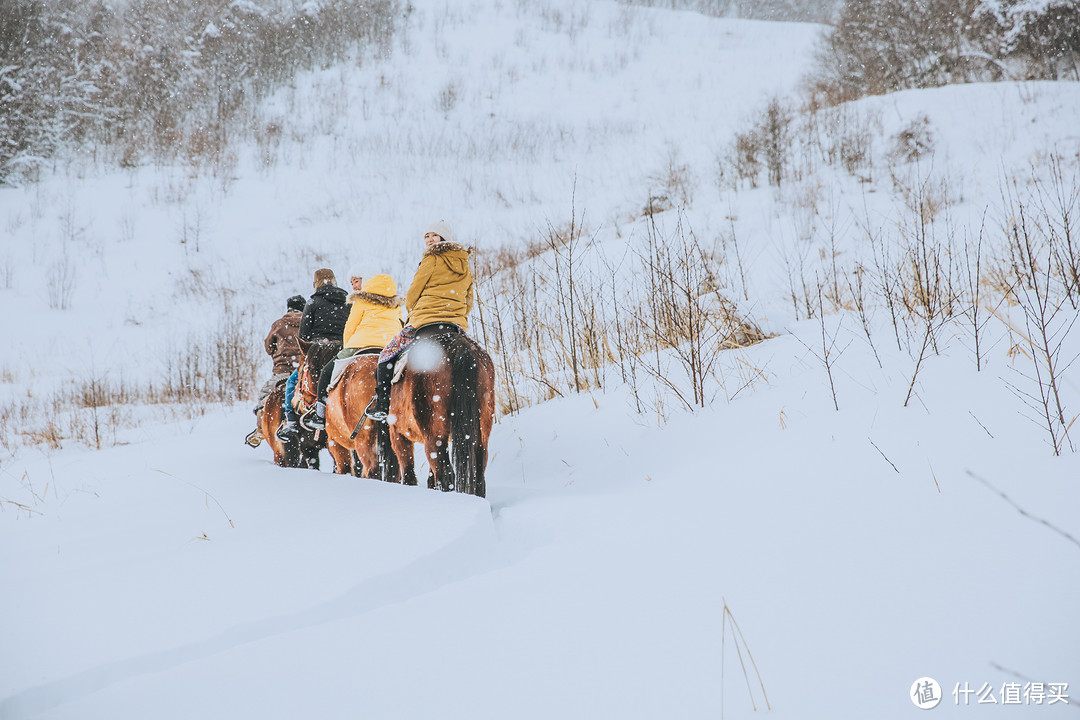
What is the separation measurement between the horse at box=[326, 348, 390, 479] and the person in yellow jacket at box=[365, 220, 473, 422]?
609mm

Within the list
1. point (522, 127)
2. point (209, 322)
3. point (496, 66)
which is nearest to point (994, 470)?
point (209, 322)

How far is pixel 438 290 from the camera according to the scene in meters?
3.30

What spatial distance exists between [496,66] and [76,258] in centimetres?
1905

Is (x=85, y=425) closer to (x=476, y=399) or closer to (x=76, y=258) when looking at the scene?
(x=476, y=399)

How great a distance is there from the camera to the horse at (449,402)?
3.09m

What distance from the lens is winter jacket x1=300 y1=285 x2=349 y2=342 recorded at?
473cm

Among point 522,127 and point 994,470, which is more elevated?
point 522,127

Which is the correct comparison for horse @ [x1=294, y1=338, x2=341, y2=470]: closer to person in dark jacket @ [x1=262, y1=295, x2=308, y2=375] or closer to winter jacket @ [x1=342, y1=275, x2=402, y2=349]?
winter jacket @ [x1=342, y1=275, x2=402, y2=349]

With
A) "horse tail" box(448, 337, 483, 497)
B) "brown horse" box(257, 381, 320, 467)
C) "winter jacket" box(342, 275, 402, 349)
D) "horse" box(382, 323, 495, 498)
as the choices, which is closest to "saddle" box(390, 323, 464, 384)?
"horse" box(382, 323, 495, 498)

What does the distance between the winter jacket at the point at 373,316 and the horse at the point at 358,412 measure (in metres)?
0.12

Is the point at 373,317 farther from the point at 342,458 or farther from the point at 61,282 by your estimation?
the point at 61,282

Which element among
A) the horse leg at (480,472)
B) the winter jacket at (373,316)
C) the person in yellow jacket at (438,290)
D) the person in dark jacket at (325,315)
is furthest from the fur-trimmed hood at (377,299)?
the horse leg at (480,472)

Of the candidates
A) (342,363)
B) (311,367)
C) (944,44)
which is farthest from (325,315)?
(944,44)

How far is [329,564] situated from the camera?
5.65 ft
